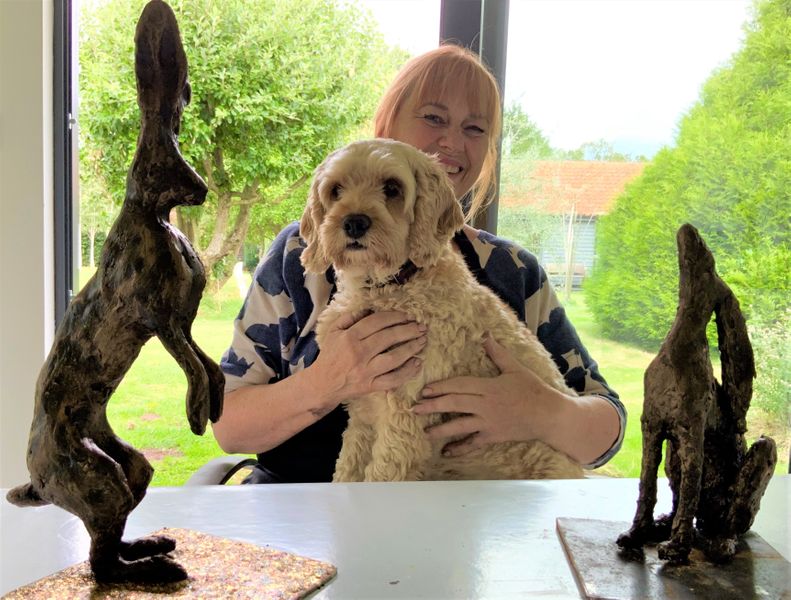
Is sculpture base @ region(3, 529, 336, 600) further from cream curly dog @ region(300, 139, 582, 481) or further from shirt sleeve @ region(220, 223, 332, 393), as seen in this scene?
shirt sleeve @ region(220, 223, 332, 393)

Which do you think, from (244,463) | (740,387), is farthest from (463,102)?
(740,387)

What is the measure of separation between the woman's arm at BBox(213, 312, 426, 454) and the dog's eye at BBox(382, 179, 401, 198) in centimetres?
25

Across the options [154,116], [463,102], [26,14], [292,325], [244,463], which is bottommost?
[244,463]

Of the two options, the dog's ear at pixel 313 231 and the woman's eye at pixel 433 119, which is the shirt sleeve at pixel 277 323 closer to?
the dog's ear at pixel 313 231

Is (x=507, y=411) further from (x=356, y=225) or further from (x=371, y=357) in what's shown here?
Answer: (x=356, y=225)

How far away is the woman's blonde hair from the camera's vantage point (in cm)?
180

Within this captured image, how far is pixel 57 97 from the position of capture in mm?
2598

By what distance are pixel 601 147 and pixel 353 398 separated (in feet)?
6.24

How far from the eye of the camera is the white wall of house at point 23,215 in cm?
249

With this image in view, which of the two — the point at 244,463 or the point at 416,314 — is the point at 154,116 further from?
the point at 244,463

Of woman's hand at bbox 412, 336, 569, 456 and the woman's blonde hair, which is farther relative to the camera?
the woman's blonde hair

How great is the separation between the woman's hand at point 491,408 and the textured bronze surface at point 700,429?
1.80 feet

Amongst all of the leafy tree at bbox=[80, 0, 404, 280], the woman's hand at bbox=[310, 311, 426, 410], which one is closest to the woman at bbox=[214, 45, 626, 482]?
the woman's hand at bbox=[310, 311, 426, 410]

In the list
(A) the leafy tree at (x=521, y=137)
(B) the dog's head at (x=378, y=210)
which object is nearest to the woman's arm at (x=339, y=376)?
(B) the dog's head at (x=378, y=210)
